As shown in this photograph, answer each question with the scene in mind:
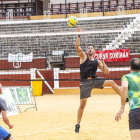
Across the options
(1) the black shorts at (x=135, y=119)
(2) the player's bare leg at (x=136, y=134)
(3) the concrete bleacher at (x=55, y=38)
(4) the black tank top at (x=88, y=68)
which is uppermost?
(3) the concrete bleacher at (x=55, y=38)

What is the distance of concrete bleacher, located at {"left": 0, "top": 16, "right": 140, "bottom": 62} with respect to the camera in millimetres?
23688

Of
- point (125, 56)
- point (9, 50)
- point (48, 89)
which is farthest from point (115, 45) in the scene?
point (9, 50)

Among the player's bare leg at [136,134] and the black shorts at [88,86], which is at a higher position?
the black shorts at [88,86]

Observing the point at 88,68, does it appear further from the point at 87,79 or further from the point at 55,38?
the point at 55,38

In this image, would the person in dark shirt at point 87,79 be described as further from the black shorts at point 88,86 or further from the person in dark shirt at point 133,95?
the person in dark shirt at point 133,95

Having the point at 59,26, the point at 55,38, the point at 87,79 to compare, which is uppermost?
the point at 59,26

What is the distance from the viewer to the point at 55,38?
25.6 meters

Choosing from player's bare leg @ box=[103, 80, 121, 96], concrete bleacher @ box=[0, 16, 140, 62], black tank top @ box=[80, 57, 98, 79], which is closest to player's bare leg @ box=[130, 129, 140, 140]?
player's bare leg @ box=[103, 80, 121, 96]

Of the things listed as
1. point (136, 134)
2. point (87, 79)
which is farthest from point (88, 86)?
point (136, 134)

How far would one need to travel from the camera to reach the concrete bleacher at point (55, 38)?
77.7ft

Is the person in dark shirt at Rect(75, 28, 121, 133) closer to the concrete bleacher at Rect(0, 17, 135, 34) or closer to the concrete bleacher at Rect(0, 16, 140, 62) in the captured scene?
the concrete bleacher at Rect(0, 16, 140, 62)

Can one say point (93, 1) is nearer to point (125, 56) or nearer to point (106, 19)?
point (106, 19)

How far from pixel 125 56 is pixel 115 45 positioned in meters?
3.46

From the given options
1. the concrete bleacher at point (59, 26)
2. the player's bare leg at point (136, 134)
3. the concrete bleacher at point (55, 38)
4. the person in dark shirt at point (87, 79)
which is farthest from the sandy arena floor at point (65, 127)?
the concrete bleacher at point (59, 26)
